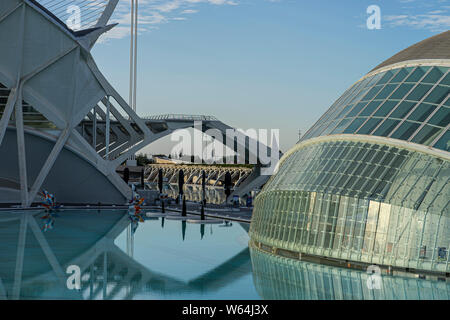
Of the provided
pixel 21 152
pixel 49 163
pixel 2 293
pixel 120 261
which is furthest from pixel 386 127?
pixel 49 163

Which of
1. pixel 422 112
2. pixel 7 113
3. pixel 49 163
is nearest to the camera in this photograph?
pixel 422 112

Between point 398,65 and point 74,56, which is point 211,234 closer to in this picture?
point 398,65

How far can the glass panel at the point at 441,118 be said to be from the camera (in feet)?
75.3

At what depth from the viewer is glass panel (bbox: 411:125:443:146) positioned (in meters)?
22.7

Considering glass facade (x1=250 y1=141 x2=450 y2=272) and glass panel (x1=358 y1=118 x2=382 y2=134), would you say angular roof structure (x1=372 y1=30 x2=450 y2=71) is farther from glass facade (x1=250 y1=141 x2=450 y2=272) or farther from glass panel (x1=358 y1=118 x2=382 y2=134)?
glass facade (x1=250 y1=141 x2=450 y2=272)

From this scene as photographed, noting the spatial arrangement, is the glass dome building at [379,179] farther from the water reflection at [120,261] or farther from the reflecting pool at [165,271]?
the water reflection at [120,261]

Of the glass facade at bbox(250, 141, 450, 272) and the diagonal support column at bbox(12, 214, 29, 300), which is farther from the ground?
the glass facade at bbox(250, 141, 450, 272)

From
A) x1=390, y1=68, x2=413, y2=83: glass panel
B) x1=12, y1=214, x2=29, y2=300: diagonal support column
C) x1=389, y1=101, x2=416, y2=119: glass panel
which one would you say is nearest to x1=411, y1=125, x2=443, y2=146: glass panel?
x1=389, y1=101, x2=416, y2=119: glass panel

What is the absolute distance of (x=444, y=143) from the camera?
881 inches

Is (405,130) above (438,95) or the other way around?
the other way around

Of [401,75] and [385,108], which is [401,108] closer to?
[385,108]

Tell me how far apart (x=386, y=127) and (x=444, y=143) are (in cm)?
261

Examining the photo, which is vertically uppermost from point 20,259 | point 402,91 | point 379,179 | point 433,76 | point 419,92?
point 433,76

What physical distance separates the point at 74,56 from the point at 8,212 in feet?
47.5
